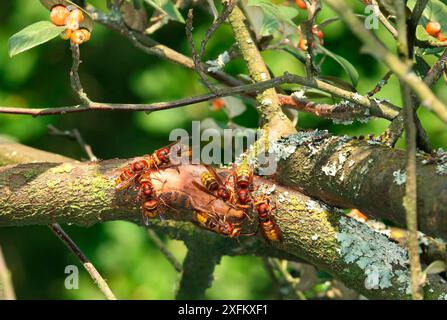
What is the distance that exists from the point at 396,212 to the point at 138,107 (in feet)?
1.50

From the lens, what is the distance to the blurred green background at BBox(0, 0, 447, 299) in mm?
3381

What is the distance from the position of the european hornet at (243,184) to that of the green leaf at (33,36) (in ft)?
1.33

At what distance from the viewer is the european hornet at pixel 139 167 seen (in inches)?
52.2

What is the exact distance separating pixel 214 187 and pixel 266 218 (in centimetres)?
11

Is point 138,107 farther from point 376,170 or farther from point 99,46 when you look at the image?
point 99,46

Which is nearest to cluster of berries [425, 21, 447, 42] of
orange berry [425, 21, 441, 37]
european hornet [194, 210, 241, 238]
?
orange berry [425, 21, 441, 37]

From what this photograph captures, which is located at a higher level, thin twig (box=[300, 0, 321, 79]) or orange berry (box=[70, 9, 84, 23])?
orange berry (box=[70, 9, 84, 23])

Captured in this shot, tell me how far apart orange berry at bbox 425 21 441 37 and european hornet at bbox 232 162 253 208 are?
46 centimetres

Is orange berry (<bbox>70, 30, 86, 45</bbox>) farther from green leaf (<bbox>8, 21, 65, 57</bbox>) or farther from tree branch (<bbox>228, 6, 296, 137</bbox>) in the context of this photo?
tree branch (<bbox>228, 6, 296, 137</bbox>)

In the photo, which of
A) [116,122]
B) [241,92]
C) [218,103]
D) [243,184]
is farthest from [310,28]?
[116,122]

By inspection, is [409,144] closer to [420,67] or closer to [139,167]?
[139,167]

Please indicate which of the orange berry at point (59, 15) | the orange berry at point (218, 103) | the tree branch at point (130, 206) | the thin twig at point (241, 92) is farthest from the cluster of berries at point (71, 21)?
the orange berry at point (218, 103)
